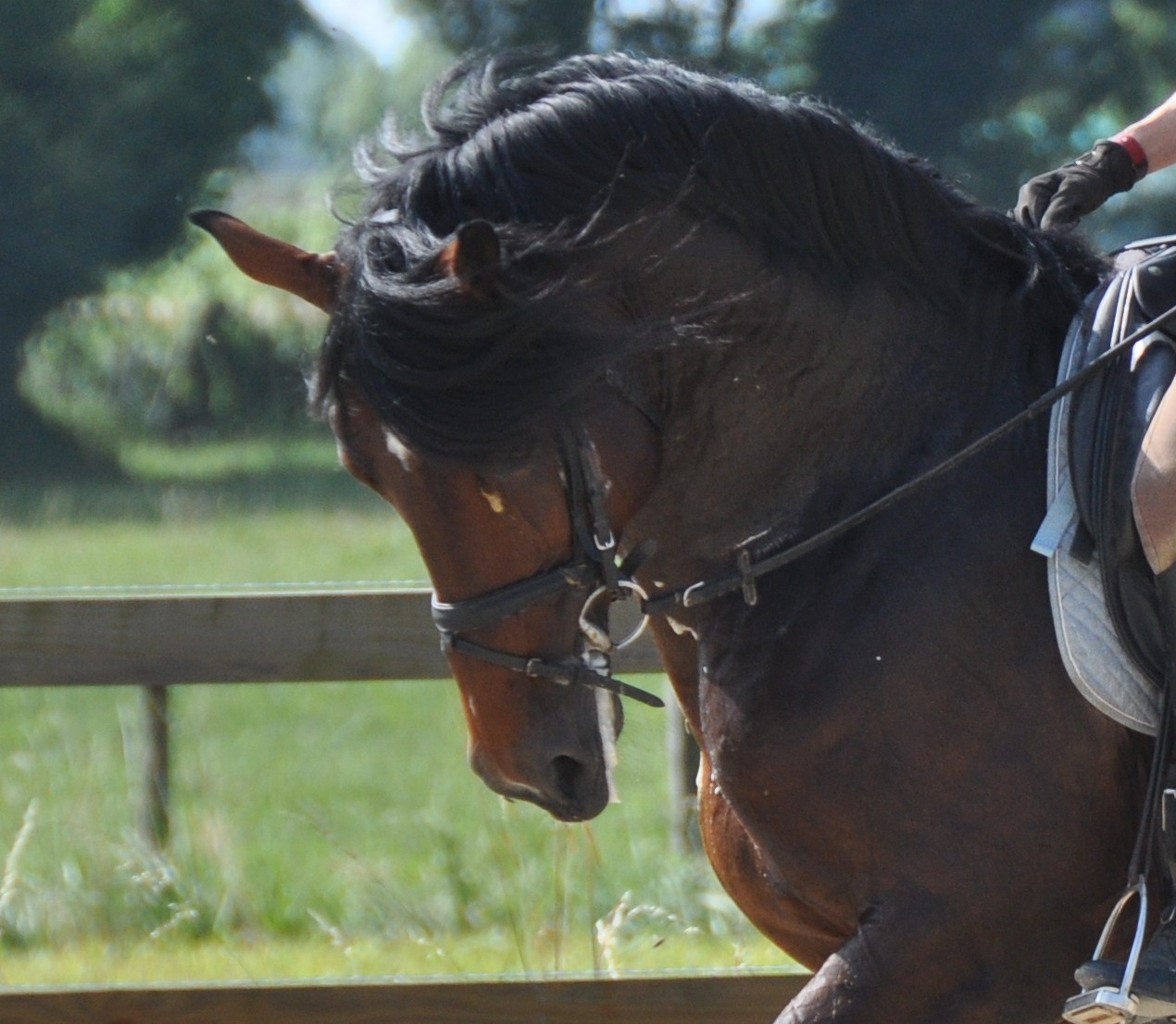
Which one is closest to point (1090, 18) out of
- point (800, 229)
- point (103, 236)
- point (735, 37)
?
point (735, 37)

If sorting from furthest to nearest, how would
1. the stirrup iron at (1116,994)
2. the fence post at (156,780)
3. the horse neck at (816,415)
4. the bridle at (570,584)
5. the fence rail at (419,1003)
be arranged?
the fence post at (156,780), the fence rail at (419,1003), the horse neck at (816,415), the bridle at (570,584), the stirrup iron at (1116,994)

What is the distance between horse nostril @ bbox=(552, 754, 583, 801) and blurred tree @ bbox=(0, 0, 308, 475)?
5.10 metres

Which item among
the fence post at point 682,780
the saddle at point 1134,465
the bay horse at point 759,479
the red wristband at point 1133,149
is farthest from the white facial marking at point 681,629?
the fence post at point 682,780

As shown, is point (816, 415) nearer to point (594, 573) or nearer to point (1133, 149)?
point (594, 573)

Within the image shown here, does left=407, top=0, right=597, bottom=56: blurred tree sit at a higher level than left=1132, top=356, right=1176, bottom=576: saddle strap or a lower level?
higher

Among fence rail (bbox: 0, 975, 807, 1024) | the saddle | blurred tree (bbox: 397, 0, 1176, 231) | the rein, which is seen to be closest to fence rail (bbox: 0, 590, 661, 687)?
fence rail (bbox: 0, 975, 807, 1024)

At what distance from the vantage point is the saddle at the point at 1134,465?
1.97 meters

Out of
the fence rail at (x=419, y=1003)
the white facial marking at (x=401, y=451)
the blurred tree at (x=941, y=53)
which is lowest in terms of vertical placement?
the fence rail at (x=419, y=1003)

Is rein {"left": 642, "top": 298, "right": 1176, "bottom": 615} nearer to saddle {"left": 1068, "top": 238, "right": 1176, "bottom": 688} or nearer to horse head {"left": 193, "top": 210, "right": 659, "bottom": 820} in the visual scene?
saddle {"left": 1068, "top": 238, "right": 1176, "bottom": 688}

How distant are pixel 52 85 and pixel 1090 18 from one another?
4471 mm

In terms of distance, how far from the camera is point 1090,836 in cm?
204

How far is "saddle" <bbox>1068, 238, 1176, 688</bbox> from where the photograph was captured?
1966 millimetres

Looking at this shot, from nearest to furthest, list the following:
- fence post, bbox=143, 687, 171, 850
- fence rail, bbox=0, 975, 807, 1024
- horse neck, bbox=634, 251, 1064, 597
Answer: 1. horse neck, bbox=634, 251, 1064, 597
2. fence rail, bbox=0, 975, 807, 1024
3. fence post, bbox=143, 687, 171, 850

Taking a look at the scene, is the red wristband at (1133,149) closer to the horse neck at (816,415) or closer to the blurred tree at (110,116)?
the horse neck at (816,415)
